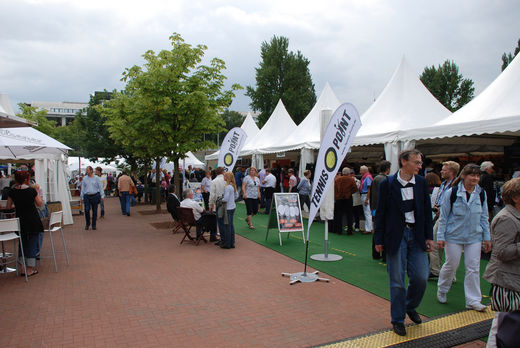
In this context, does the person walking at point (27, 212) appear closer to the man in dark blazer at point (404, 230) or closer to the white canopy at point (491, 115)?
the man in dark blazer at point (404, 230)

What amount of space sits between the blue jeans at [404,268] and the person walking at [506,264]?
0.92 m

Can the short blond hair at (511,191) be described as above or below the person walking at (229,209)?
above

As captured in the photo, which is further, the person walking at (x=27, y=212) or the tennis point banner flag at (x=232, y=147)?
the tennis point banner flag at (x=232, y=147)

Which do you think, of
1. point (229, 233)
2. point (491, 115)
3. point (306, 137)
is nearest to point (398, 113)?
point (491, 115)

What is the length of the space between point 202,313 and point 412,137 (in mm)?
7334

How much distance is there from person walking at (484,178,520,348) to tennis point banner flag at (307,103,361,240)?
2.86 metres

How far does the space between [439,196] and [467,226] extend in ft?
5.37

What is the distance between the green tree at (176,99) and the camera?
1022 cm

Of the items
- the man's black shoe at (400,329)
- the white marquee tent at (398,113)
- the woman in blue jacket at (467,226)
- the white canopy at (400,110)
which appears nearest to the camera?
the man's black shoe at (400,329)

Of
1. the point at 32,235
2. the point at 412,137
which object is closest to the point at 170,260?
the point at 32,235

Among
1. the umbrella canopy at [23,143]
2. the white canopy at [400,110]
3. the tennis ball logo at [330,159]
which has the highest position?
the white canopy at [400,110]

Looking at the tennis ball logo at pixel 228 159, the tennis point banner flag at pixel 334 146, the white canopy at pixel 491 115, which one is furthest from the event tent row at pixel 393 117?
the tennis point banner flag at pixel 334 146

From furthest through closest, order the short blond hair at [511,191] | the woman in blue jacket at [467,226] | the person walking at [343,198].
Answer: the person walking at [343,198] → the woman in blue jacket at [467,226] → the short blond hair at [511,191]

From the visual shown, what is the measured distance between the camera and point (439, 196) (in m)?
5.67
